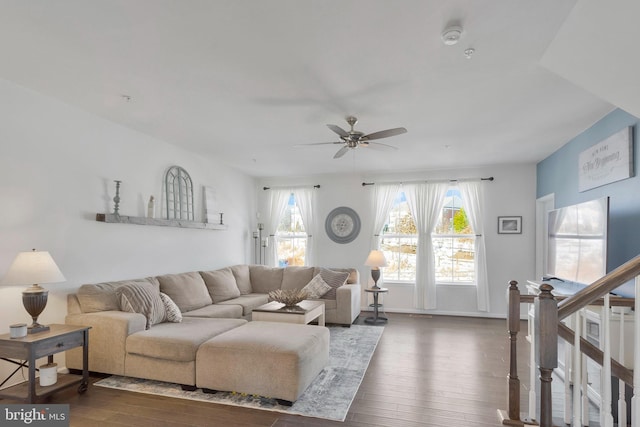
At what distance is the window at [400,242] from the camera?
689 centimetres

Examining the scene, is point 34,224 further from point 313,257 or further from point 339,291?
point 313,257

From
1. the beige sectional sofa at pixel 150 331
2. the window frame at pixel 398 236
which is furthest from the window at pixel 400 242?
the beige sectional sofa at pixel 150 331

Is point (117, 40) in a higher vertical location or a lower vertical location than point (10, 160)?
higher

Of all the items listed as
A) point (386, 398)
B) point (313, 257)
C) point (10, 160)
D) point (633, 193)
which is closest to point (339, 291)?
point (313, 257)

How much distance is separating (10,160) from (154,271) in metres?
2.05

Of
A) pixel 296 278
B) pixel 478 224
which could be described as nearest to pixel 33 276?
pixel 296 278

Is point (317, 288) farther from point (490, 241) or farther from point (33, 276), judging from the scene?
point (33, 276)

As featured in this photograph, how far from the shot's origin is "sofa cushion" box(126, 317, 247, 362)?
319cm

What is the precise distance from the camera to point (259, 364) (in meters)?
3.02

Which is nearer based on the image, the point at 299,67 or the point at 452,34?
the point at 452,34

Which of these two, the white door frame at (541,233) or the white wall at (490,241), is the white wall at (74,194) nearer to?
the white wall at (490,241)

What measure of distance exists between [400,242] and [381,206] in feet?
2.51

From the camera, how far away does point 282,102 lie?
139 inches

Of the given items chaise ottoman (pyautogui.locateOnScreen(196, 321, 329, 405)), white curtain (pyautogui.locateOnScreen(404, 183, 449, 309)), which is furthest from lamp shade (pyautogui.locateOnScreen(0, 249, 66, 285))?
white curtain (pyautogui.locateOnScreen(404, 183, 449, 309))
